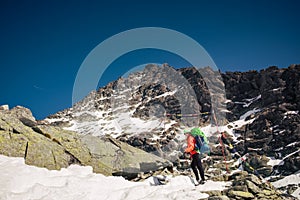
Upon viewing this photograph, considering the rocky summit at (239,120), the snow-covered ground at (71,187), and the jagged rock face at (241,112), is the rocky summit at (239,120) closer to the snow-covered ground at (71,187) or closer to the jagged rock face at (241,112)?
the jagged rock face at (241,112)

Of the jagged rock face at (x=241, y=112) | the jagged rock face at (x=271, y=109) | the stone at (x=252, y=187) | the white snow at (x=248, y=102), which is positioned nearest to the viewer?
the stone at (x=252, y=187)

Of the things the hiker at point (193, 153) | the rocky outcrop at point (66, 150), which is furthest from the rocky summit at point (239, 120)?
the hiker at point (193, 153)

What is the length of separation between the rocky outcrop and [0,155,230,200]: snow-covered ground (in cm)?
63

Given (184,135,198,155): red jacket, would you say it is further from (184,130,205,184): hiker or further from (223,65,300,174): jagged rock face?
(223,65,300,174): jagged rock face

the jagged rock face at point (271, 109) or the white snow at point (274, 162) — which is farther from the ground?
the jagged rock face at point (271, 109)

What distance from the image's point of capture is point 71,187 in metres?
9.08

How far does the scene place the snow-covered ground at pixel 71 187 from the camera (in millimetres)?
8344

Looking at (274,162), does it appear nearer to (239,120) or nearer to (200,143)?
(239,120)

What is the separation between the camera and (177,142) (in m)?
130

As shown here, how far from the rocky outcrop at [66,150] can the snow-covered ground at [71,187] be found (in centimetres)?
63

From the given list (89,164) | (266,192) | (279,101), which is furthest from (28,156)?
(279,101)

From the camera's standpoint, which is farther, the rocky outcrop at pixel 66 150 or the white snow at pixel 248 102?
the white snow at pixel 248 102

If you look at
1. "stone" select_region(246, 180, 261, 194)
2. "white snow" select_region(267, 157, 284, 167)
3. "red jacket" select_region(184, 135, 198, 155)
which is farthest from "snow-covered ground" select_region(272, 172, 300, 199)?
"stone" select_region(246, 180, 261, 194)

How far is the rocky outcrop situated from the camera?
35.9 feet
